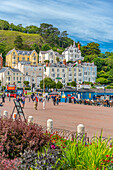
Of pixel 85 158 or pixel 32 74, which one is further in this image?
pixel 32 74

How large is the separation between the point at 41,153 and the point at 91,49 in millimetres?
163753

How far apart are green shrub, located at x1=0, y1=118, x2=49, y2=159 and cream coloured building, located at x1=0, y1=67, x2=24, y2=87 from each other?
322ft

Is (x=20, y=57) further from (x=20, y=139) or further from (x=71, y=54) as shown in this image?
(x=20, y=139)

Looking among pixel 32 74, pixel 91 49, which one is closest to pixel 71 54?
pixel 32 74

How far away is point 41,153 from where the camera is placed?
21.6ft

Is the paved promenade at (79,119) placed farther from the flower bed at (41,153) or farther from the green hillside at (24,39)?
the green hillside at (24,39)

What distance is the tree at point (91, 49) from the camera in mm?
164875

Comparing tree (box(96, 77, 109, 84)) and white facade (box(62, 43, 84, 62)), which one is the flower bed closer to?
tree (box(96, 77, 109, 84))

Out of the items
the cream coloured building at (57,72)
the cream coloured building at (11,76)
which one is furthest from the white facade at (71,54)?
the cream coloured building at (11,76)

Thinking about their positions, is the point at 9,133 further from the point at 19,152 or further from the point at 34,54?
the point at 34,54

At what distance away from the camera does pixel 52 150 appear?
6859 millimetres

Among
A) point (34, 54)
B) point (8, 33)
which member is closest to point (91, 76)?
point (34, 54)

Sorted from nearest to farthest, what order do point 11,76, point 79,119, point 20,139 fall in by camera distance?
point 20,139, point 79,119, point 11,76

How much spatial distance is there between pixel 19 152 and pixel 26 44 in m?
177
